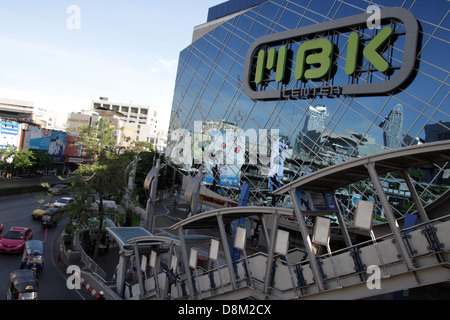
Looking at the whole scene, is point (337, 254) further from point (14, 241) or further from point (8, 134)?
point (8, 134)

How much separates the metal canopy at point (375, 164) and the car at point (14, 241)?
1740 cm

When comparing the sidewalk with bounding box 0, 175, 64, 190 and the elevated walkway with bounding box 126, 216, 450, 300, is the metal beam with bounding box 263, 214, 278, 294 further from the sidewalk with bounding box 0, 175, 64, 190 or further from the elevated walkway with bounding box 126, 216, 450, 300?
the sidewalk with bounding box 0, 175, 64, 190

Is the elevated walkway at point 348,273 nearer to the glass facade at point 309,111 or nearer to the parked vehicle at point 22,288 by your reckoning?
the parked vehicle at point 22,288

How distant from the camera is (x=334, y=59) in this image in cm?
2020

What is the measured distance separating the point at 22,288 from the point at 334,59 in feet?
64.4

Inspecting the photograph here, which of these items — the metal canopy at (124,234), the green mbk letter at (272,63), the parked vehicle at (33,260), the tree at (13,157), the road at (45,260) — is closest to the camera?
the metal canopy at (124,234)

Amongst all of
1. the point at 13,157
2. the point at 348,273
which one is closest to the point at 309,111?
the point at 348,273

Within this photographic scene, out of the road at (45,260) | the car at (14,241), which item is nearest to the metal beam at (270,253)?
the road at (45,260)

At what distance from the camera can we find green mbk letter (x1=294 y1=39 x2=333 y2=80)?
20.3m

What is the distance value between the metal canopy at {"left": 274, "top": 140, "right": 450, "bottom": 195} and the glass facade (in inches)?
392

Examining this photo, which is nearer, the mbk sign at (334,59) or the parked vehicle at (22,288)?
the parked vehicle at (22,288)

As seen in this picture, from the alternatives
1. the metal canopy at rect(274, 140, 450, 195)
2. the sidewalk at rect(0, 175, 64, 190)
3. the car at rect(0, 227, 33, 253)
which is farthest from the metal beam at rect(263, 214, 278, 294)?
the sidewalk at rect(0, 175, 64, 190)

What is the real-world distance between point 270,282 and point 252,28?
73.9 ft

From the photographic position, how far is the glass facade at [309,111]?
648 inches
